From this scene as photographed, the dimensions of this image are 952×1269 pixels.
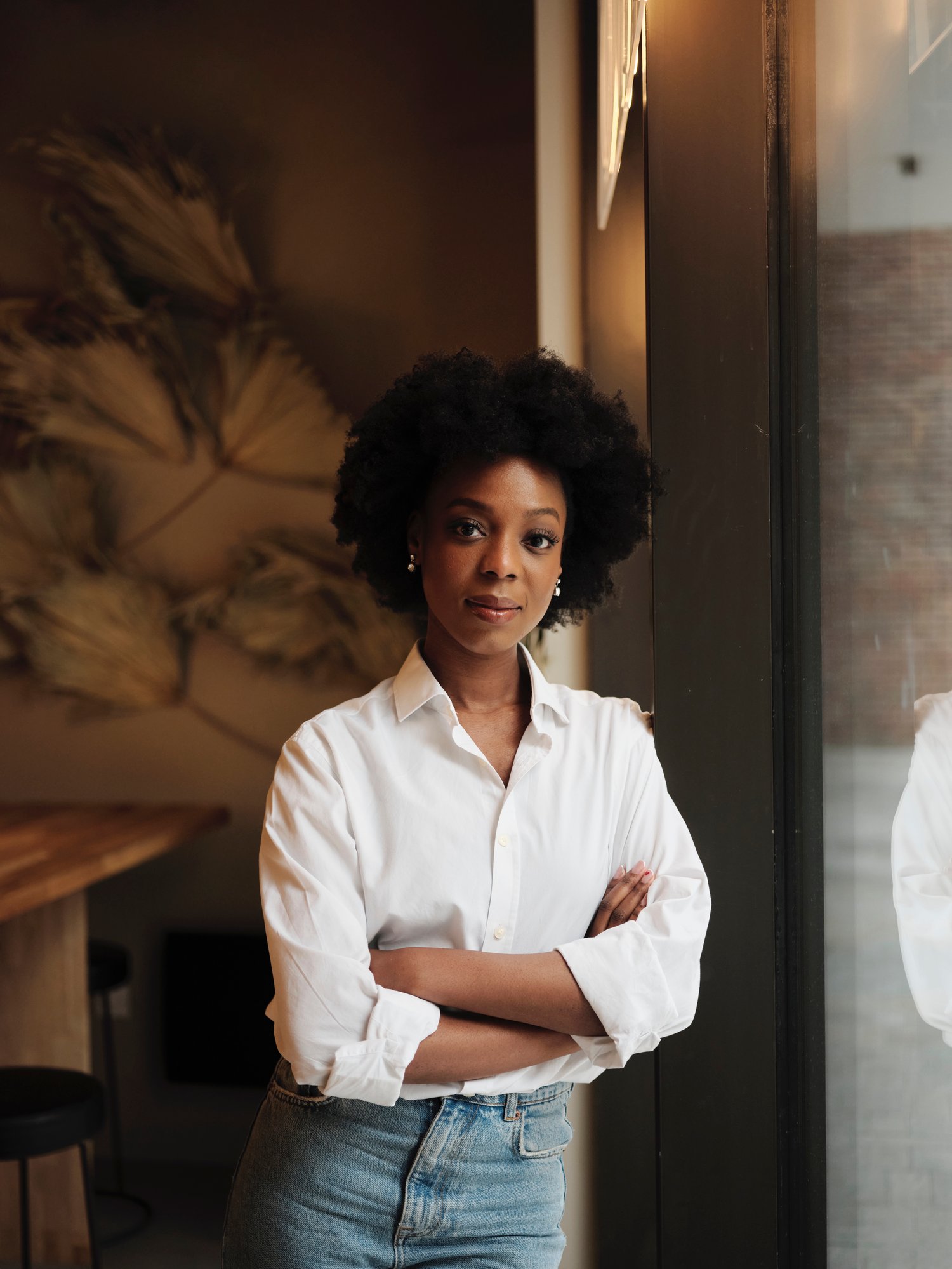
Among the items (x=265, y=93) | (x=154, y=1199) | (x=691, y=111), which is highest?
(x=265, y=93)

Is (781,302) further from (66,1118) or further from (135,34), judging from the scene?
(135,34)

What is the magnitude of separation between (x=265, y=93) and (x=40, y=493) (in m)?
1.30

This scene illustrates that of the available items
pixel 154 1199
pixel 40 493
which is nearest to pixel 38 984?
pixel 154 1199

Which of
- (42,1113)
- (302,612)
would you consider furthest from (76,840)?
(302,612)

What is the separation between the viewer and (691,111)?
4.35 feet

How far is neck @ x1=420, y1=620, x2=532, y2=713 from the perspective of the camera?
1231 mm

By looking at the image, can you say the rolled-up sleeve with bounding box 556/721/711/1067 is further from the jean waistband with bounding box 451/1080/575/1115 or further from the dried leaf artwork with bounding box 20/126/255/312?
the dried leaf artwork with bounding box 20/126/255/312

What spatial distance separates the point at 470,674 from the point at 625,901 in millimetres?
289

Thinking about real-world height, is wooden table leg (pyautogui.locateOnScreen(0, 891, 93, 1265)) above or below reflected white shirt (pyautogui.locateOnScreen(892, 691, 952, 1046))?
below

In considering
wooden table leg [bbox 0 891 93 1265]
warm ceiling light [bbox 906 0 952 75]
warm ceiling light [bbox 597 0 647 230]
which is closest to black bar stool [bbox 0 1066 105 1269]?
wooden table leg [bbox 0 891 93 1265]

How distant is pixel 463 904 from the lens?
3.73ft

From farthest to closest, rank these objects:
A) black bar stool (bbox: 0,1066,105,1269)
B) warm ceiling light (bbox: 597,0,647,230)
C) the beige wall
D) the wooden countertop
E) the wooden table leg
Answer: the beige wall, the wooden table leg, the wooden countertop, black bar stool (bbox: 0,1066,105,1269), warm ceiling light (bbox: 597,0,647,230)

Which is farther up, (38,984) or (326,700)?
(326,700)

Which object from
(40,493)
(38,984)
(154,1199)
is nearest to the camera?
(38,984)
